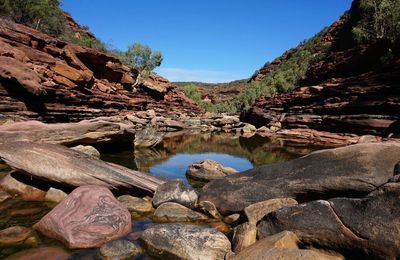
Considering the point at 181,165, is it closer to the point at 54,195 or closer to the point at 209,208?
the point at 209,208

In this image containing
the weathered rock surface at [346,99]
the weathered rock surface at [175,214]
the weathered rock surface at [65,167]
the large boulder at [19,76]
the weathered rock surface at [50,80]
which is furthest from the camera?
the weathered rock surface at [346,99]

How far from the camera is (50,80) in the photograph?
2288 centimetres

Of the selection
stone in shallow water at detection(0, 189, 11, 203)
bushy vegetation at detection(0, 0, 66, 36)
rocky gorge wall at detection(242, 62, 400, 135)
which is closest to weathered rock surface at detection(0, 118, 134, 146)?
stone in shallow water at detection(0, 189, 11, 203)

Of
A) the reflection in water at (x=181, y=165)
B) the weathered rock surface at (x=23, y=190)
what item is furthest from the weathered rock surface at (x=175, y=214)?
the reflection in water at (x=181, y=165)

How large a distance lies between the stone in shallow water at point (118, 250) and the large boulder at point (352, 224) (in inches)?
83.8

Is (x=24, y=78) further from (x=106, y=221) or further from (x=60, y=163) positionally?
(x=106, y=221)

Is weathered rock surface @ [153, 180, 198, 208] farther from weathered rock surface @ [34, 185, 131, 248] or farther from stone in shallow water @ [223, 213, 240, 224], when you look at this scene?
weathered rock surface @ [34, 185, 131, 248]

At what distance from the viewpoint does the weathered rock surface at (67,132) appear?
10.5 meters

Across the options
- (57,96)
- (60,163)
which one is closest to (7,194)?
(60,163)

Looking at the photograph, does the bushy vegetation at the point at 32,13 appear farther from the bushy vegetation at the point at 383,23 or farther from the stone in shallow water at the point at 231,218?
the bushy vegetation at the point at 383,23

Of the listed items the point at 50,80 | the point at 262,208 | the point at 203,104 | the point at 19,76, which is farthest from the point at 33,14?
the point at 203,104

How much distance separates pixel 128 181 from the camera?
7.58 metres

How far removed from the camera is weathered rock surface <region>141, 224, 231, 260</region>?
188 inches

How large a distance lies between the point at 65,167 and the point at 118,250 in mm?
3347
